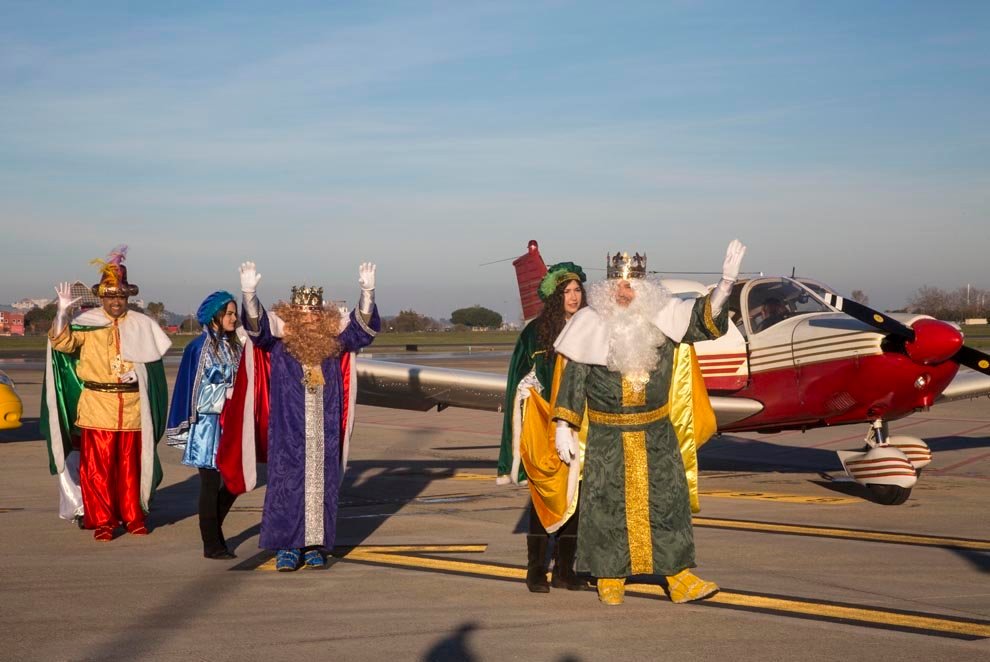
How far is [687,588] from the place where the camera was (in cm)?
524

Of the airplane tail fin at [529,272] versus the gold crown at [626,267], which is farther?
the airplane tail fin at [529,272]

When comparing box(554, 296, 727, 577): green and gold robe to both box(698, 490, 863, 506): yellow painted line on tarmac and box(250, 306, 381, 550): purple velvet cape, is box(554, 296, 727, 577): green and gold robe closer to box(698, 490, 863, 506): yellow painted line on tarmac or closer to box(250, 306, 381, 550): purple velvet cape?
box(250, 306, 381, 550): purple velvet cape

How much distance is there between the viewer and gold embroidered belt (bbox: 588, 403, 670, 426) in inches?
214

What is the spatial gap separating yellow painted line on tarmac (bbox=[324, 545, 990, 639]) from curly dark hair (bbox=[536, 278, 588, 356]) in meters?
1.39

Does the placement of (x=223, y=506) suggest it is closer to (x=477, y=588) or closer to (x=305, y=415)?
(x=305, y=415)

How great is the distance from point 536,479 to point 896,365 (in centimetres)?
476

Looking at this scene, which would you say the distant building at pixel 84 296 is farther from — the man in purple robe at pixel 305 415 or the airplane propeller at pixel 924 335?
the airplane propeller at pixel 924 335

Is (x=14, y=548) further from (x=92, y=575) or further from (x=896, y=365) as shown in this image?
(x=896, y=365)

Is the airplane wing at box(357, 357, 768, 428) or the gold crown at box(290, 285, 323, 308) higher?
the gold crown at box(290, 285, 323, 308)

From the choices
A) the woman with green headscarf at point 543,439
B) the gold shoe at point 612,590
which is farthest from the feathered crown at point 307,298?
the gold shoe at point 612,590

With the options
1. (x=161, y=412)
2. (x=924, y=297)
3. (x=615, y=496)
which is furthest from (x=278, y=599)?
(x=924, y=297)

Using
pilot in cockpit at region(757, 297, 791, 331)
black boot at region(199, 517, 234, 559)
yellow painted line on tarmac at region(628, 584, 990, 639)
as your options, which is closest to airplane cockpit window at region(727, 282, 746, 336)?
pilot in cockpit at region(757, 297, 791, 331)

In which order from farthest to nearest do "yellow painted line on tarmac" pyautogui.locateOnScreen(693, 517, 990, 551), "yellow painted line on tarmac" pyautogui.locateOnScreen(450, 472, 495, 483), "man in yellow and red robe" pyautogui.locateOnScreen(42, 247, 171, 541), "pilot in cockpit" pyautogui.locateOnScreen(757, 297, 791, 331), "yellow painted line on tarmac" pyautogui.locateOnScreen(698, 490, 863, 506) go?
"yellow painted line on tarmac" pyautogui.locateOnScreen(450, 472, 495, 483) → "pilot in cockpit" pyautogui.locateOnScreen(757, 297, 791, 331) → "yellow painted line on tarmac" pyautogui.locateOnScreen(698, 490, 863, 506) → "man in yellow and red robe" pyautogui.locateOnScreen(42, 247, 171, 541) → "yellow painted line on tarmac" pyautogui.locateOnScreen(693, 517, 990, 551)

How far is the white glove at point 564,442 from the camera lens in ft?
17.5
